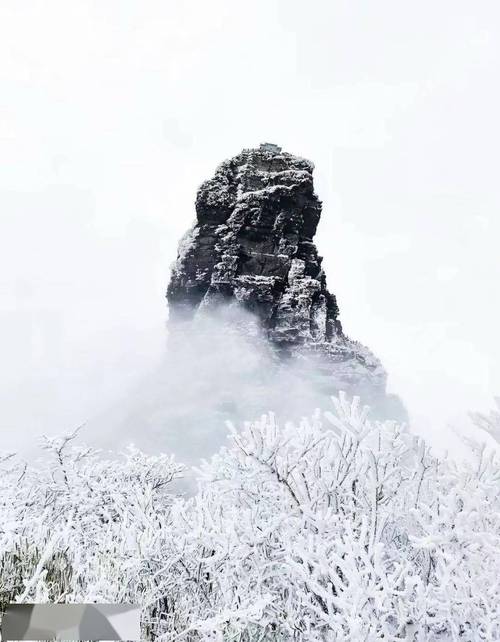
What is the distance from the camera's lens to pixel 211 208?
61.5 meters

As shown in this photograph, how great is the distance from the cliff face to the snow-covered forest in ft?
156

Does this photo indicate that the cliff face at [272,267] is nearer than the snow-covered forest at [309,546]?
No

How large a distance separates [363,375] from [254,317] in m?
13.2

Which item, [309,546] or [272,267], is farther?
[272,267]

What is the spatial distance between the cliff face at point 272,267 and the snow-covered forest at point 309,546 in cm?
4759

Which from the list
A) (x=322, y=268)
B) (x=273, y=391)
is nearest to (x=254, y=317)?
(x=273, y=391)

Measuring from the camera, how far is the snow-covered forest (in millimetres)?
5438

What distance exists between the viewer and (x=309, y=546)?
587 cm

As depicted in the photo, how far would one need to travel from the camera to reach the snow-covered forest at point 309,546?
5.44 meters

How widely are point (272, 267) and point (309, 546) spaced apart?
54.1 m

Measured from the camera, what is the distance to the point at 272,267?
2334 inches

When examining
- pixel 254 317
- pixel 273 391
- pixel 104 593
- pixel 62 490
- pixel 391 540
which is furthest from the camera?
pixel 254 317

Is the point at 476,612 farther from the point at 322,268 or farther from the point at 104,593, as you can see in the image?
the point at 322,268

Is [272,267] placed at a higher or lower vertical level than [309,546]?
higher
